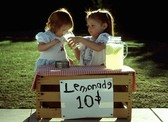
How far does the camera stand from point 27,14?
50.5ft

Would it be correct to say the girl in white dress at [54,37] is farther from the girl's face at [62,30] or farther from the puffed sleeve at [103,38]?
the puffed sleeve at [103,38]

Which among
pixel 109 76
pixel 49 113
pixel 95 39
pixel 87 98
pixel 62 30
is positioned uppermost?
pixel 62 30

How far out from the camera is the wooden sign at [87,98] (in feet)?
12.0

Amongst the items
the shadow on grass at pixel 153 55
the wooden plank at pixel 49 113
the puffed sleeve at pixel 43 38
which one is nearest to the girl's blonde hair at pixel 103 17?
the puffed sleeve at pixel 43 38

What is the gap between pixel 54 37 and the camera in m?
4.01

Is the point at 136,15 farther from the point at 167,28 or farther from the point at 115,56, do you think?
the point at 115,56

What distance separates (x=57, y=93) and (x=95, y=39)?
0.75 m

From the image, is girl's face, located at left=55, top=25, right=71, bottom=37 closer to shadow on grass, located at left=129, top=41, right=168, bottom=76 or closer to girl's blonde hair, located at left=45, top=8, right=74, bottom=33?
girl's blonde hair, located at left=45, top=8, right=74, bottom=33

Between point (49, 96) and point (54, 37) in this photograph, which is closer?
point (49, 96)

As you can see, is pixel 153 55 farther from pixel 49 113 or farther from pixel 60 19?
pixel 49 113

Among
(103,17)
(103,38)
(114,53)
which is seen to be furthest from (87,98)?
(103,17)

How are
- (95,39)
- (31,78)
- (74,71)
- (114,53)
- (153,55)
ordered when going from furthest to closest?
(153,55), (31,78), (95,39), (114,53), (74,71)

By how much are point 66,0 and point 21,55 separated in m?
7.42

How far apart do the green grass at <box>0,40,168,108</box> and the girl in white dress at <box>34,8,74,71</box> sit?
1.88 feet
